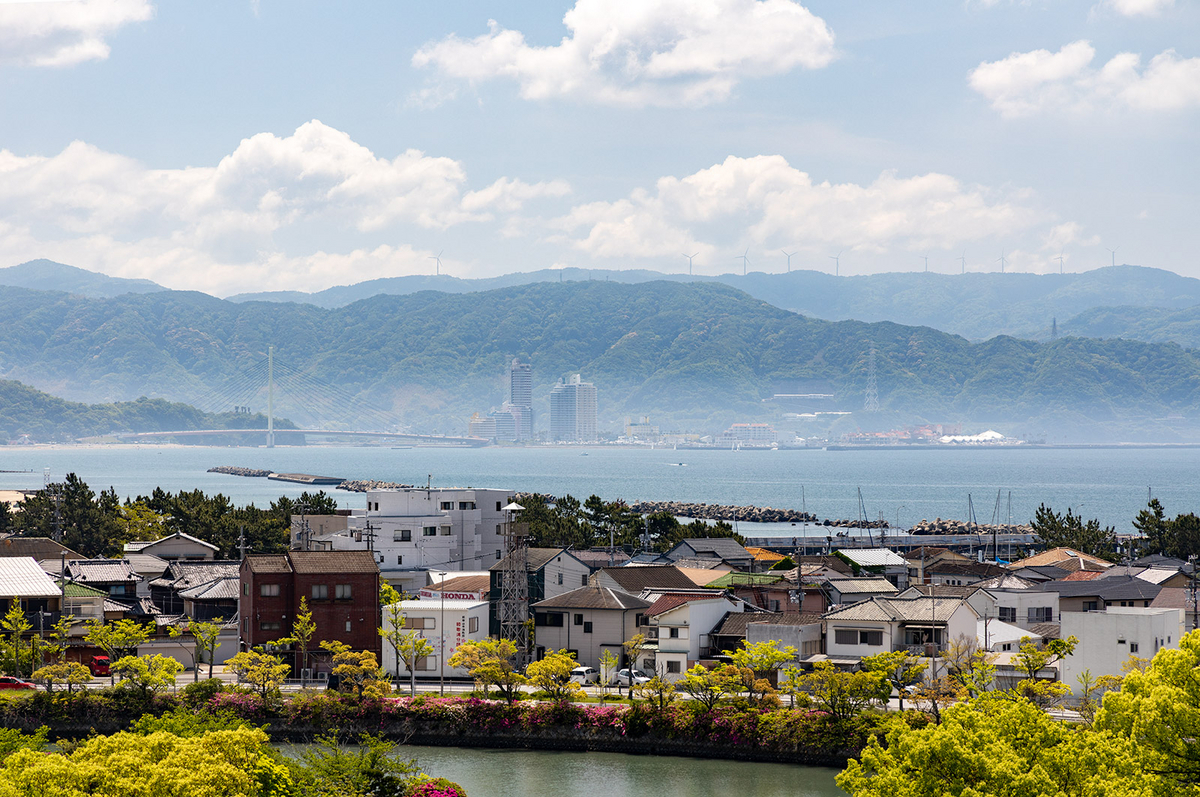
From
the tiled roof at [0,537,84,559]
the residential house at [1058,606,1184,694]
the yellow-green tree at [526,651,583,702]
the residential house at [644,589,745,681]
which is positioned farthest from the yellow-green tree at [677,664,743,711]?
the tiled roof at [0,537,84,559]

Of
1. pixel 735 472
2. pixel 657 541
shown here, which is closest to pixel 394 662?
pixel 657 541

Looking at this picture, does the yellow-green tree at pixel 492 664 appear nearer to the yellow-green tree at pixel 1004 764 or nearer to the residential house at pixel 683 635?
the residential house at pixel 683 635

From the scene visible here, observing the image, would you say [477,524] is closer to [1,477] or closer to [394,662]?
[394,662]

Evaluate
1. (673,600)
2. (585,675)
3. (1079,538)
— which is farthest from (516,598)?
(1079,538)

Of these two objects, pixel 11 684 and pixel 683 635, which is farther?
pixel 683 635

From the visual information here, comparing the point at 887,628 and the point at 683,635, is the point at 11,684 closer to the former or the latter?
the point at 683,635

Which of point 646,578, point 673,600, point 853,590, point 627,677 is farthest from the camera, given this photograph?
point 853,590
